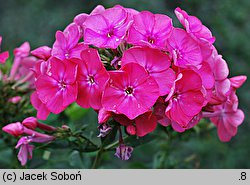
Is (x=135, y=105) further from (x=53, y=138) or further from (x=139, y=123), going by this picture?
(x=53, y=138)

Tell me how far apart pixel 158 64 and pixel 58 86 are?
0.31 metres

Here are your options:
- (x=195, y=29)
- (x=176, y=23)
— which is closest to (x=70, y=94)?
(x=195, y=29)

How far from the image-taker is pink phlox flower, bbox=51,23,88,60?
1635mm

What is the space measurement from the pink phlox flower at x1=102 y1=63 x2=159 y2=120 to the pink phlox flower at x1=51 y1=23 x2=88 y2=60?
0.18m

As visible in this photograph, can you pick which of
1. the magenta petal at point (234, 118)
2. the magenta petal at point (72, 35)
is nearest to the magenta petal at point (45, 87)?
the magenta petal at point (72, 35)

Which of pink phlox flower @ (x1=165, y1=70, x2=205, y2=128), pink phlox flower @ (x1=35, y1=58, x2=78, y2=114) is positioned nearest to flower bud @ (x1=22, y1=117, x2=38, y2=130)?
pink phlox flower @ (x1=35, y1=58, x2=78, y2=114)

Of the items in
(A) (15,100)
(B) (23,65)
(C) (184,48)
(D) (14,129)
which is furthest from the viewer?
(B) (23,65)

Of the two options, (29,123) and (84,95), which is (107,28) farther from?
(29,123)

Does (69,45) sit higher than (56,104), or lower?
higher

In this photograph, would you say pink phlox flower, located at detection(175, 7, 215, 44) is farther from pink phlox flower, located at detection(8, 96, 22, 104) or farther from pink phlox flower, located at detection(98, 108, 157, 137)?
pink phlox flower, located at detection(8, 96, 22, 104)

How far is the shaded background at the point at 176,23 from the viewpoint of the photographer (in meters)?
2.64

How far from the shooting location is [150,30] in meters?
1.60

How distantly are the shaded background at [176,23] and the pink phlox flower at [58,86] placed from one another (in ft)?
2.03

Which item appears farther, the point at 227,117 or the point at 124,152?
the point at 227,117
